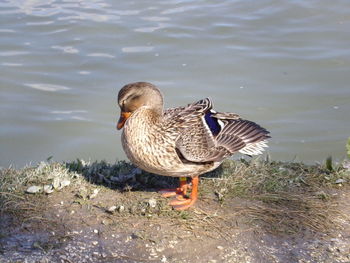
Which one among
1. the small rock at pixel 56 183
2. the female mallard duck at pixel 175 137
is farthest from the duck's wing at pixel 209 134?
the small rock at pixel 56 183

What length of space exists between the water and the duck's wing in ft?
8.50

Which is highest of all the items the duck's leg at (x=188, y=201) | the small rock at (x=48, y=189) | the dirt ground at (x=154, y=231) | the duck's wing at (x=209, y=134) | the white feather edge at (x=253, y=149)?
the duck's wing at (x=209, y=134)

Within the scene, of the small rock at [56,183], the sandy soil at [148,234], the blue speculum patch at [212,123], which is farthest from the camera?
the blue speculum patch at [212,123]

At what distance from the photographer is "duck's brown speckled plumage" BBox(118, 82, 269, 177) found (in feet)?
13.5

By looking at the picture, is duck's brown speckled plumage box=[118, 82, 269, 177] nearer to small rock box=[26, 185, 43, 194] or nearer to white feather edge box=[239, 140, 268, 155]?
white feather edge box=[239, 140, 268, 155]

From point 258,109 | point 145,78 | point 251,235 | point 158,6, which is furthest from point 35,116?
point 251,235

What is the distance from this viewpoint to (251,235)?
3914 mm

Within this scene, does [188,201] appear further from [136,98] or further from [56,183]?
[56,183]

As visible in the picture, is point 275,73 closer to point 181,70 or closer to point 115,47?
point 181,70

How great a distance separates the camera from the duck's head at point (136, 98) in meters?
4.20

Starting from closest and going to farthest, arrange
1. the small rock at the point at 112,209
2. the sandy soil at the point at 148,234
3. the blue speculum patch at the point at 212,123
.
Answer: the sandy soil at the point at 148,234 → the small rock at the point at 112,209 → the blue speculum patch at the point at 212,123

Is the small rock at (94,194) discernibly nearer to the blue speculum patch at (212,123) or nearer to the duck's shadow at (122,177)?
the duck's shadow at (122,177)

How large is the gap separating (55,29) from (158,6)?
2.03 metres

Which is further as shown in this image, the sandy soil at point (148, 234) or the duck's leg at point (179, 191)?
the duck's leg at point (179, 191)
